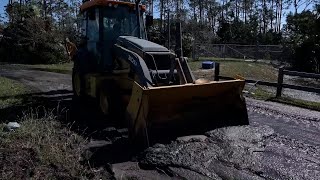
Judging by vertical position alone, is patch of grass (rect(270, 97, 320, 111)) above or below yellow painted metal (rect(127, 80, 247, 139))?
below

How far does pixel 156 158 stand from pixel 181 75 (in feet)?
6.60

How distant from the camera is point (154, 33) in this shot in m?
30.9

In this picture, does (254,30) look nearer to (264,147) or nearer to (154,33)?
(154,33)

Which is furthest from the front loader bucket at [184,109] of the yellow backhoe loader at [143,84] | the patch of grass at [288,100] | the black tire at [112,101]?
the patch of grass at [288,100]

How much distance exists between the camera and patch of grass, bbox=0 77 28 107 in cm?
965

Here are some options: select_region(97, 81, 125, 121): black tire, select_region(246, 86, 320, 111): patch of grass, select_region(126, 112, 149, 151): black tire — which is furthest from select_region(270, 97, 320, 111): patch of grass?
select_region(126, 112, 149, 151): black tire

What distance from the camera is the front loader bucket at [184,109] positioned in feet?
20.1

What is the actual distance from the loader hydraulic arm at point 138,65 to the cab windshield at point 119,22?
930 millimetres

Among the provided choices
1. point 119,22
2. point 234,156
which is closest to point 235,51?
point 119,22

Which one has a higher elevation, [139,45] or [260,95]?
[139,45]

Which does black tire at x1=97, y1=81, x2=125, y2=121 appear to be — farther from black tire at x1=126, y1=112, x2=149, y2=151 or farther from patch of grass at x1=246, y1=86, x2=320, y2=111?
patch of grass at x1=246, y1=86, x2=320, y2=111

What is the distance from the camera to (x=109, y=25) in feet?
28.6

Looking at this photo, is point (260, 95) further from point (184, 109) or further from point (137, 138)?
point (137, 138)

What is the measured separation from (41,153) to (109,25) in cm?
421
